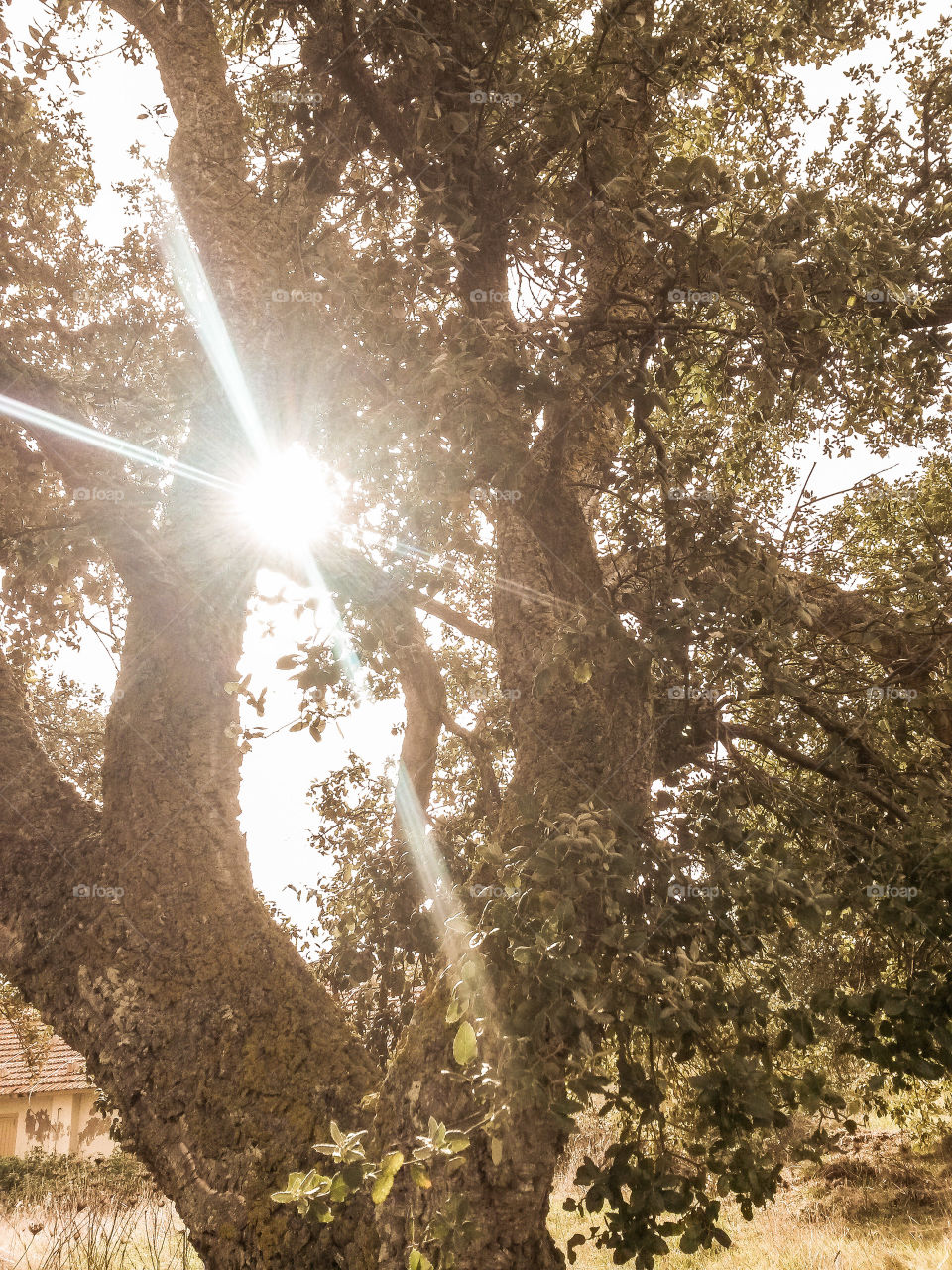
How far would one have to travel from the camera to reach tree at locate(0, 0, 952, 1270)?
268 cm

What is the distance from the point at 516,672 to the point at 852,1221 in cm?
1168

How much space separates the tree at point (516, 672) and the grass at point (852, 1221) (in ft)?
10.6

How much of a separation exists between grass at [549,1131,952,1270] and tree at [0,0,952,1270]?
323 cm

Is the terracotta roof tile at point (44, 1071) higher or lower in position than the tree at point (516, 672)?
lower

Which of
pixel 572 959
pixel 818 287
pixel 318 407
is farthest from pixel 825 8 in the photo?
pixel 572 959

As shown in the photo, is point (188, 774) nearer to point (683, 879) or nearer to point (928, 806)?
point (683, 879)

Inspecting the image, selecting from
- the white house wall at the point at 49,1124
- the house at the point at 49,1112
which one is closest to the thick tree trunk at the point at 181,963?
the house at the point at 49,1112

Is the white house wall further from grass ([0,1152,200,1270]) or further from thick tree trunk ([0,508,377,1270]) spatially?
thick tree trunk ([0,508,377,1270])

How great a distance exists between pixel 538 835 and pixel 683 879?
55cm

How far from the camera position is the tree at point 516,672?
268 cm

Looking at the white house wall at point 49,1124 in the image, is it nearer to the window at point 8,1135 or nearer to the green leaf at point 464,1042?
the window at point 8,1135

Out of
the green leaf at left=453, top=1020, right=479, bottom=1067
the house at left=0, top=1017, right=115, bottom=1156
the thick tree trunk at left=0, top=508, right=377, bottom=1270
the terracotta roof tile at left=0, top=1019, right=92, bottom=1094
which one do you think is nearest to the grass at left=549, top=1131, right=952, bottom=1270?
the thick tree trunk at left=0, top=508, right=377, bottom=1270

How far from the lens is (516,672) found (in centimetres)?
405

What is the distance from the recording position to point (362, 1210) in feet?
9.92
